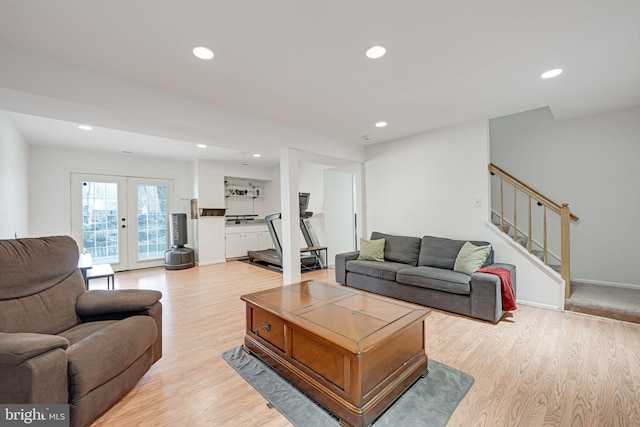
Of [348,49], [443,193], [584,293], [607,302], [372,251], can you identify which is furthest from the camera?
[372,251]

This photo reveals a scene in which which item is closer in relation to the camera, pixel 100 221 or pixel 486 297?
pixel 486 297

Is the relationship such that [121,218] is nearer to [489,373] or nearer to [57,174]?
[57,174]

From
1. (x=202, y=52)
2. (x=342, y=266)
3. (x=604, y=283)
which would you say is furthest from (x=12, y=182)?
(x=604, y=283)

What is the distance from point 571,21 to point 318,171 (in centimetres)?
528

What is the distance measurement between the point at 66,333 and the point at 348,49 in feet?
9.47

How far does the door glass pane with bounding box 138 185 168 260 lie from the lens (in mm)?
6172

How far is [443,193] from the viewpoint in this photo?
4211 mm

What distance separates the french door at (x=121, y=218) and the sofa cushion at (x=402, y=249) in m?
5.24

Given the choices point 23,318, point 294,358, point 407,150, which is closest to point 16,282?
point 23,318

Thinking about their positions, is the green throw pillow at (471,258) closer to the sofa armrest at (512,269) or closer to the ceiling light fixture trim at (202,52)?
the sofa armrest at (512,269)

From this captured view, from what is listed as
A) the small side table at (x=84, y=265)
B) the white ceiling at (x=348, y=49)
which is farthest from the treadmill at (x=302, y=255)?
the small side table at (x=84, y=265)

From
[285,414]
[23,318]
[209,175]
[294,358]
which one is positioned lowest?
[285,414]

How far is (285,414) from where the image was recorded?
1651mm

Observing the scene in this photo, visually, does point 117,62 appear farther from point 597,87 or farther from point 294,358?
point 597,87
